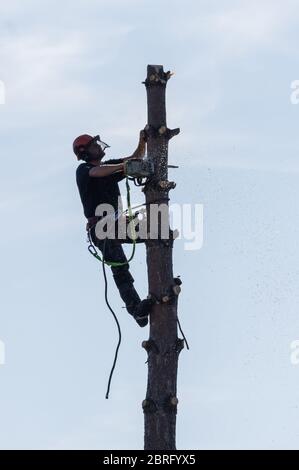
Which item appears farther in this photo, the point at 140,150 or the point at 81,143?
the point at 81,143

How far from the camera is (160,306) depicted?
129 feet

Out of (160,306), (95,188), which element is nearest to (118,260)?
(95,188)

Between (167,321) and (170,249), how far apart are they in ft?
2.65

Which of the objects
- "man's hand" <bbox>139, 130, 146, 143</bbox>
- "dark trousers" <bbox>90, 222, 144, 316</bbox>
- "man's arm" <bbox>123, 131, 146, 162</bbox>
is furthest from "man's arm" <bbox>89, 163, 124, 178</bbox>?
"dark trousers" <bbox>90, 222, 144, 316</bbox>

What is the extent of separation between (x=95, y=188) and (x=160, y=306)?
1815 mm

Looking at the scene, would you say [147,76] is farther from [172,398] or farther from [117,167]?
[172,398]

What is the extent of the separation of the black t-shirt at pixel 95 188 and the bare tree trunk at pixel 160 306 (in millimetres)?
985

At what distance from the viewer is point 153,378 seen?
1543 inches

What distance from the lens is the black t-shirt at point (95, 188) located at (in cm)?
4031

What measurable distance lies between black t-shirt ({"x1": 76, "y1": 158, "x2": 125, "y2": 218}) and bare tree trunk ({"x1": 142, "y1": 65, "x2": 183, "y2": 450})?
3.23 ft

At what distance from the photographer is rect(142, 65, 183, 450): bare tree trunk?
39.1m

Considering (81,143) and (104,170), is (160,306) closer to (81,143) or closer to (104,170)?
(104,170)
